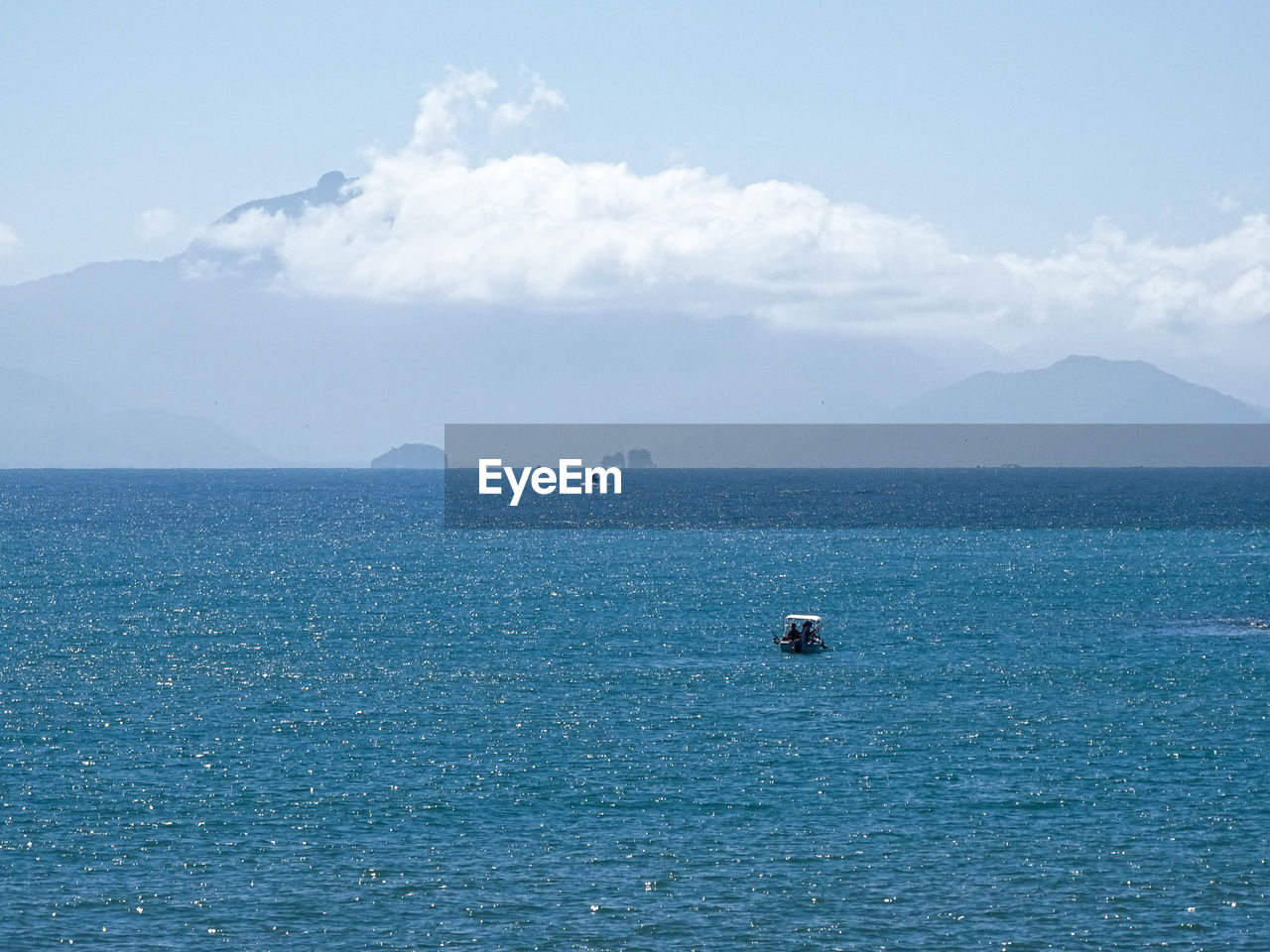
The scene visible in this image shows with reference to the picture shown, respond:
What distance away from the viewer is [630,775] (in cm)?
6012

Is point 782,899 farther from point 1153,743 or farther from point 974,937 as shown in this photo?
point 1153,743

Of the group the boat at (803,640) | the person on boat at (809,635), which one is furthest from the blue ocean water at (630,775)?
the person on boat at (809,635)

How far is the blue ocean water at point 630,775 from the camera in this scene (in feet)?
146

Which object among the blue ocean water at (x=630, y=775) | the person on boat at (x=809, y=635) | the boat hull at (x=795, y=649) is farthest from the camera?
the person on boat at (x=809, y=635)

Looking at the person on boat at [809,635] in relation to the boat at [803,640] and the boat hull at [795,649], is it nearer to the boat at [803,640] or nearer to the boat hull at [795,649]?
the boat at [803,640]

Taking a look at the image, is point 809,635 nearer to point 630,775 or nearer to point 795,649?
point 795,649

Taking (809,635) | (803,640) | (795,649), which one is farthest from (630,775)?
(809,635)

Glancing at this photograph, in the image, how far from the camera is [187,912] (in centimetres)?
4453

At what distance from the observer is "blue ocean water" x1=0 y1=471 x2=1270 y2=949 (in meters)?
44.5

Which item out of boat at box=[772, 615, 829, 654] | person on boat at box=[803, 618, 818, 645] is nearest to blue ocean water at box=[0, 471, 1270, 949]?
boat at box=[772, 615, 829, 654]

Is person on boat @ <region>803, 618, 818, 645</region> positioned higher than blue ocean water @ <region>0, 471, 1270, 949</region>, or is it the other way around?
person on boat @ <region>803, 618, 818, 645</region>

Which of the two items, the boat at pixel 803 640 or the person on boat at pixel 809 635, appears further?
the person on boat at pixel 809 635

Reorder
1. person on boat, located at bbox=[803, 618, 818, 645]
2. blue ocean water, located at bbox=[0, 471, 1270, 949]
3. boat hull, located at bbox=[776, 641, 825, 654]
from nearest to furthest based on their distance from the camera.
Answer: blue ocean water, located at bbox=[0, 471, 1270, 949] < boat hull, located at bbox=[776, 641, 825, 654] < person on boat, located at bbox=[803, 618, 818, 645]

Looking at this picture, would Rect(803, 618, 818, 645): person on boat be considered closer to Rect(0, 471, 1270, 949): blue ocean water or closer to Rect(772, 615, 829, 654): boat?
Rect(772, 615, 829, 654): boat
